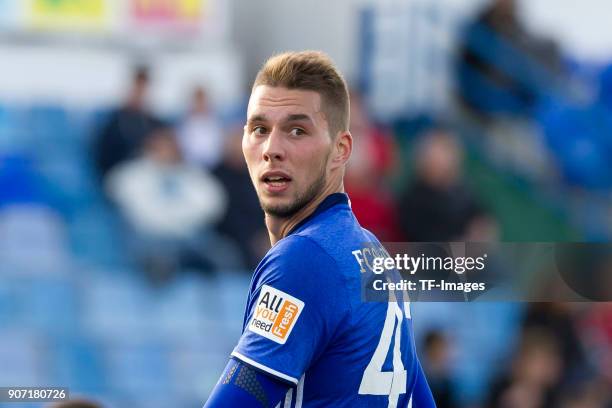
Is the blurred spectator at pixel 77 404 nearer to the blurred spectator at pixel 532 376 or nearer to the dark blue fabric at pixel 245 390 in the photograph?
the dark blue fabric at pixel 245 390

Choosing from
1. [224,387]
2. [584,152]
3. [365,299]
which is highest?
[584,152]

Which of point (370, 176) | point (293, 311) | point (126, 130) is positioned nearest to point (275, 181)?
point (293, 311)

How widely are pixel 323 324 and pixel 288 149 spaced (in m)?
0.45

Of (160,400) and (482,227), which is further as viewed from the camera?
(482,227)

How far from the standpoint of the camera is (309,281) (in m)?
3.03

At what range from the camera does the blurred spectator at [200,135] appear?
9.82 meters

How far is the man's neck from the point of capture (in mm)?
3277

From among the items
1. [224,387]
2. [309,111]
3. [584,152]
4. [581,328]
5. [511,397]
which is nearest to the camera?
[224,387]

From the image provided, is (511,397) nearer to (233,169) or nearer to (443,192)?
(443,192)

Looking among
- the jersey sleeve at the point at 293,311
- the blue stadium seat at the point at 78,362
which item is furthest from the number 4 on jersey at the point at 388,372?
the blue stadium seat at the point at 78,362

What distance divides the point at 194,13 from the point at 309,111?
849 cm

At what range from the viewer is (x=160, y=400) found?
8820 mm

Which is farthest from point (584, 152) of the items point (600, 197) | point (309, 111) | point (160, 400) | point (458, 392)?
point (309, 111)

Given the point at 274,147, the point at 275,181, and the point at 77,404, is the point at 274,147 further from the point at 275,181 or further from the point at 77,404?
the point at 77,404
